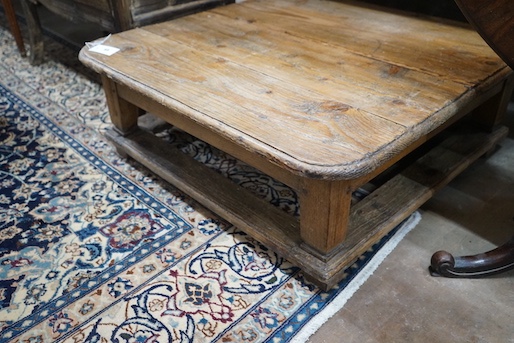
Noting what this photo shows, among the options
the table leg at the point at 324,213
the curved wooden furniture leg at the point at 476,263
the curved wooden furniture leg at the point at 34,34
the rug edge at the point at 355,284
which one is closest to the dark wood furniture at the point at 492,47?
the curved wooden furniture leg at the point at 476,263

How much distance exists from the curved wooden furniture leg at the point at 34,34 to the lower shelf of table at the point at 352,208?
1173 millimetres

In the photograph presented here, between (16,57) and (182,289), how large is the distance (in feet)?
6.75

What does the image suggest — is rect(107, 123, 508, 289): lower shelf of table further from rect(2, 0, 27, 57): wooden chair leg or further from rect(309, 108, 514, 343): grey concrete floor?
rect(2, 0, 27, 57): wooden chair leg

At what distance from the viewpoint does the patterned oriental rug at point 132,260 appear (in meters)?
1.10

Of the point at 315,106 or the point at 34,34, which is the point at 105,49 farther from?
the point at 34,34

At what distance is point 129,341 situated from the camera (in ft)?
3.48

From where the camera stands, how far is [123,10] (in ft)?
5.95

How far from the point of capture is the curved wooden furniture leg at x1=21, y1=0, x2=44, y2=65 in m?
2.45

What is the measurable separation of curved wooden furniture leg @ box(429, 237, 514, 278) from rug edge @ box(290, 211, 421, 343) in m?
0.14

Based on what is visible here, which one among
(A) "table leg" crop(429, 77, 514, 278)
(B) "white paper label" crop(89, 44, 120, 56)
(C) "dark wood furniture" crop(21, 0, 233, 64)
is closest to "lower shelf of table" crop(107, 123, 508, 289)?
(A) "table leg" crop(429, 77, 514, 278)

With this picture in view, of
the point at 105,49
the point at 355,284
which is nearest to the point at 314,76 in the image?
the point at 355,284

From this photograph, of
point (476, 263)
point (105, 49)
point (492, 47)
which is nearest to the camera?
point (492, 47)

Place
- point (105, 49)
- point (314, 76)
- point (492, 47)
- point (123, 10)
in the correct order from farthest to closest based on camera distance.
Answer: point (123, 10) < point (105, 49) < point (314, 76) < point (492, 47)

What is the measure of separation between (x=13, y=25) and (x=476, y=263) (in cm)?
249
